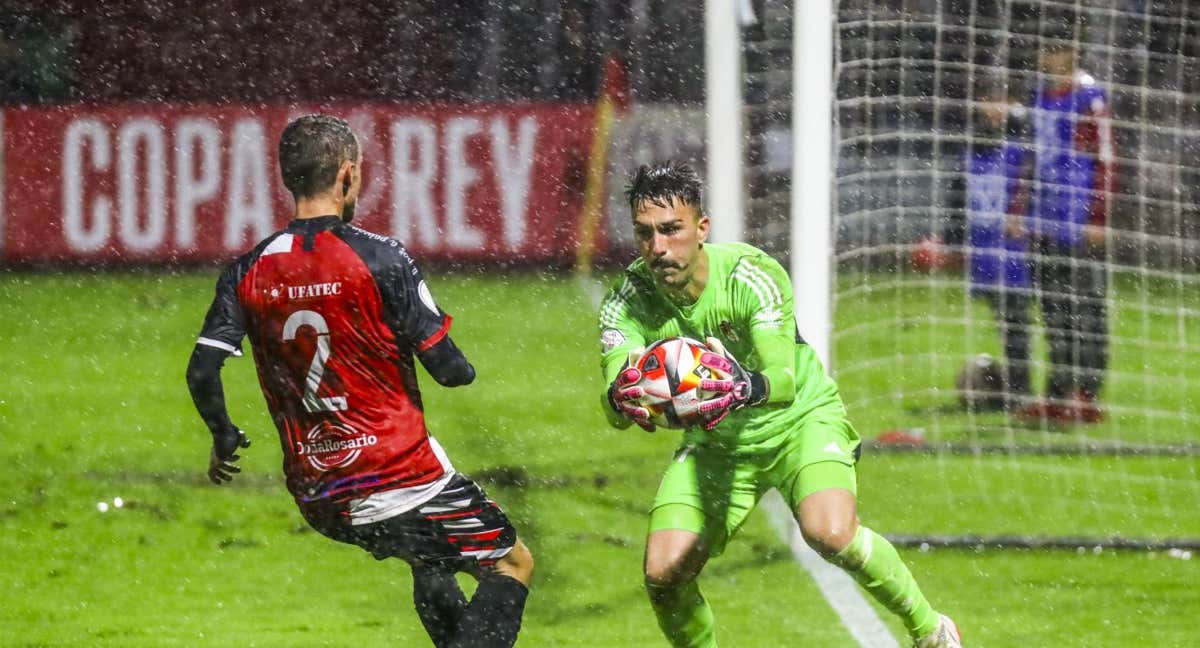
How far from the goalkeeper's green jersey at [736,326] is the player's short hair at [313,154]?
3.59 ft

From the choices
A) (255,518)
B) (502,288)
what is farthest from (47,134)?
(255,518)

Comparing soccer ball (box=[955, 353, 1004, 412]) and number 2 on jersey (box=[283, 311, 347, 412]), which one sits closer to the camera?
number 2 on jersey (box=[283, 311, 347, 412])

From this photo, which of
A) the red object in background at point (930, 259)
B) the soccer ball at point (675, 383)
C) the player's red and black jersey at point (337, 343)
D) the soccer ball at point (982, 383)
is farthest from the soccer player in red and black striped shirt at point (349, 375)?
the red object in background at point (930, 259)

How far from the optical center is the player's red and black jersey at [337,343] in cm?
484

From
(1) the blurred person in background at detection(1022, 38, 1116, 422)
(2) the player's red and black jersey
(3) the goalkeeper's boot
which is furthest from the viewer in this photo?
(1) the blurred person in background at detection(1022, 38, 1116, 422)

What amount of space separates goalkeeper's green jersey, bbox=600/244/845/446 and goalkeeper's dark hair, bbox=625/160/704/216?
26 cm

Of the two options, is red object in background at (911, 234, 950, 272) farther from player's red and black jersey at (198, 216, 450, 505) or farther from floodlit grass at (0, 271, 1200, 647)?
player's red and black jersey at (198, 216, 450, 505)

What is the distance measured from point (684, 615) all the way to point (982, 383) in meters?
5.49

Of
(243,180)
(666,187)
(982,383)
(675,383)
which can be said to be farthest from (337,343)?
(243,180)

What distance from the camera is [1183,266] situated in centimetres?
1503

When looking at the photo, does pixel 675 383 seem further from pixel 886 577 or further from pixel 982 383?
pixel 982 383

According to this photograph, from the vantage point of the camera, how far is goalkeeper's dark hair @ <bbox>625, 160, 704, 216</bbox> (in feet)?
17.6

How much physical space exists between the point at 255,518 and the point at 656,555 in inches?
125

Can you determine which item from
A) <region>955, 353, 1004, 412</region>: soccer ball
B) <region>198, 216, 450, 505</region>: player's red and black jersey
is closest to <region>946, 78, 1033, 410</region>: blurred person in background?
<region>955, 353, 1004, 412</region>: soccer ball
